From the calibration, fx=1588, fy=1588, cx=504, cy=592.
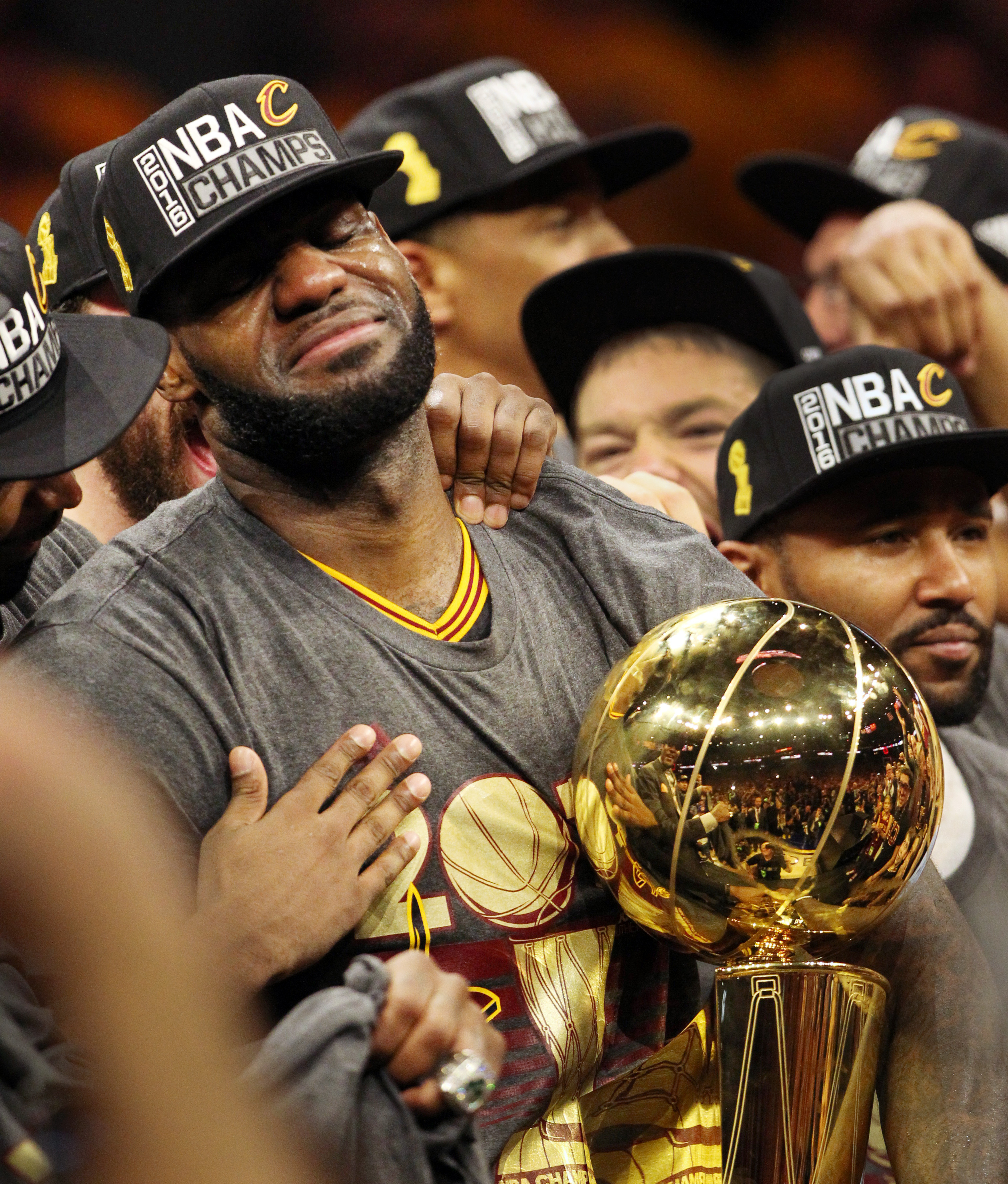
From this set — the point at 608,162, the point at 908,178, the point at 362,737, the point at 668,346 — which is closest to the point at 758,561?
the point at 668,346

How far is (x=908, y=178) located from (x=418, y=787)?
9.76ft

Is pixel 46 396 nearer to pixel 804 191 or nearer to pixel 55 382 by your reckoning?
pixel 55 382

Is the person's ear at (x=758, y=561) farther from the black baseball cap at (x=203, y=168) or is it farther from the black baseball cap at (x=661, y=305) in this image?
the black baseball cap at (x=203, y=168)

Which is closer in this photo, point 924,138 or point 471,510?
point 471,510

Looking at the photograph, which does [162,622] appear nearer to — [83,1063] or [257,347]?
[257,347]

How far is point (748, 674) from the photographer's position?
145 cm

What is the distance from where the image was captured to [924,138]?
13.4ft

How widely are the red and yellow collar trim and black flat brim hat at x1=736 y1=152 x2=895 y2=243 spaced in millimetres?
2592

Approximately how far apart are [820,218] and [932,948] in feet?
9.18

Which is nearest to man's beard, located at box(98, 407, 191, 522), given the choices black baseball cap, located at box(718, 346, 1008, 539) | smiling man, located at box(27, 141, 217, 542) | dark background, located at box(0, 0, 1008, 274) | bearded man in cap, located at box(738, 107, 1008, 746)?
smiling man, located at box(27, 141, 217, 542)

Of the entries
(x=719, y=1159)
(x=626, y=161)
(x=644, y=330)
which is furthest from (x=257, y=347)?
(x=626, y=161)

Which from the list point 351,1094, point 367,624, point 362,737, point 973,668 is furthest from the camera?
point 973,668

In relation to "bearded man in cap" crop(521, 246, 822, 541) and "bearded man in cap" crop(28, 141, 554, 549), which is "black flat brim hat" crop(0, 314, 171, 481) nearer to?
"bearded man in cap" crop(28, 141, 554, 549)

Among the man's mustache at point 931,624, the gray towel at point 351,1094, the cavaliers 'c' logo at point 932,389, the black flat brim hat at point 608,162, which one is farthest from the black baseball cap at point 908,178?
the gray towel at point 351,1094
